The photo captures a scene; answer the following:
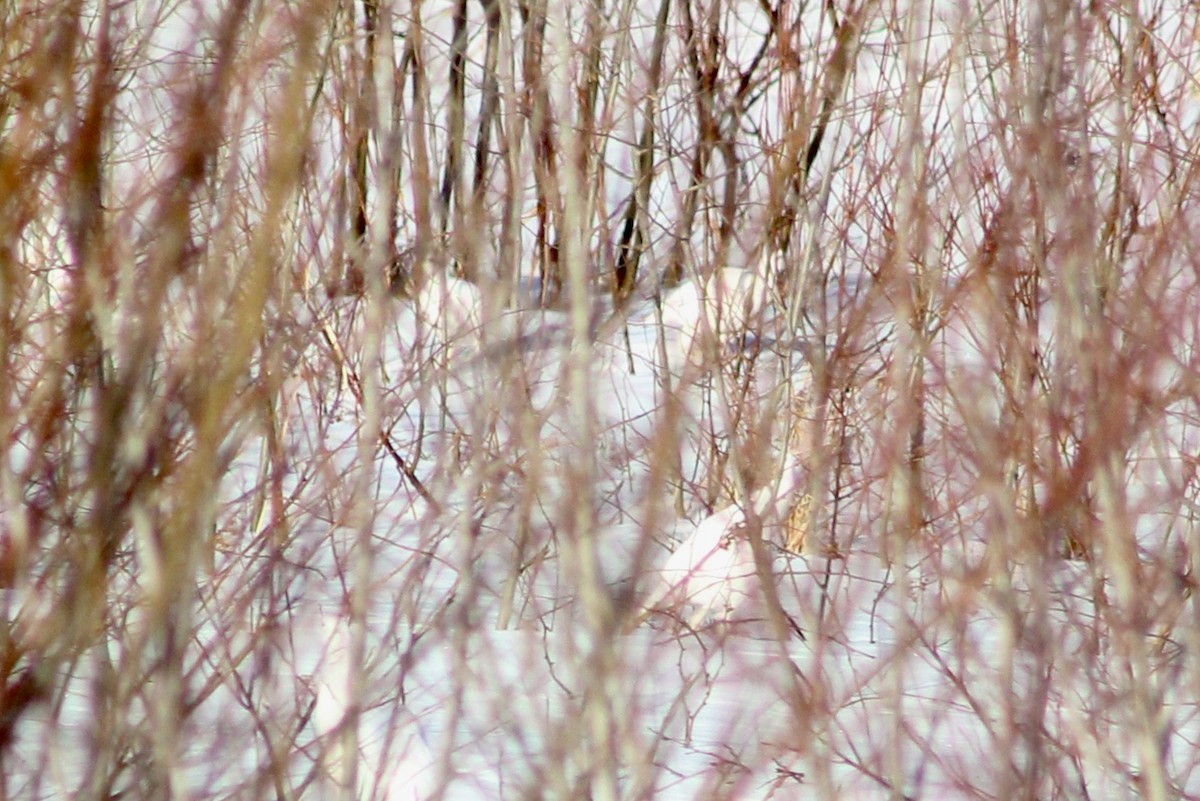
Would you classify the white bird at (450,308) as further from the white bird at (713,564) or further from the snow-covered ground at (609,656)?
the white bird at (713,564)

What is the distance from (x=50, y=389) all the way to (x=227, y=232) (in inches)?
14.5

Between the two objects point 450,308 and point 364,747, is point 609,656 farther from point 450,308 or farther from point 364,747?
point 450,308

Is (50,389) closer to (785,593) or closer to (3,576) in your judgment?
(3,576)

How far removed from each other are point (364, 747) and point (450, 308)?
235cm

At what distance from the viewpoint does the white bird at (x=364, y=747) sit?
74.1 inches

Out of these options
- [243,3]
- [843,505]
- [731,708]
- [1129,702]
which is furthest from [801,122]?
[243,3]

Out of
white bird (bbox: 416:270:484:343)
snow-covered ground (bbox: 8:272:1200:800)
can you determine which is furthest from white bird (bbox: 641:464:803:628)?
white bird (bbox: 416:270:484:343)

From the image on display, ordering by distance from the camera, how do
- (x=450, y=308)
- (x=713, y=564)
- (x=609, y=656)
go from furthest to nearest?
(x=450, y=308) < (x=713, y=564) < (x=609, y=656)

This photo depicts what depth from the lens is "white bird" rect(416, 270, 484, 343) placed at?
9.25 feet

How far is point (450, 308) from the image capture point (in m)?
4.74

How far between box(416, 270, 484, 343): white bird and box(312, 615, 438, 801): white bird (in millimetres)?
558

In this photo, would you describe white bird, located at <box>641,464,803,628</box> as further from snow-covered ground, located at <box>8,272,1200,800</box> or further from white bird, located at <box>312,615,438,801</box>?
white bird, located at <box>312,615,438,801</box>

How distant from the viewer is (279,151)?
1.08m

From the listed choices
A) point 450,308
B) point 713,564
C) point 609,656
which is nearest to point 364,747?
point 609,656
